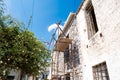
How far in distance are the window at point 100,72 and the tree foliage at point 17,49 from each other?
3.42m

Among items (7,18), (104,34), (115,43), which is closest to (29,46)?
(7,18)

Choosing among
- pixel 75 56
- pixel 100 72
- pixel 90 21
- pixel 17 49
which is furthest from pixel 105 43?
pixel 17 49

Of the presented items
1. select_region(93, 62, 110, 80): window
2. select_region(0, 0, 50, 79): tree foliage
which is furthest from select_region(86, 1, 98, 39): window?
select_region(0, 0, 50, 79): tree foliage

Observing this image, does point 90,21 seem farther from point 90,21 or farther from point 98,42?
point 98,42

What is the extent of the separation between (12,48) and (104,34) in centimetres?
443

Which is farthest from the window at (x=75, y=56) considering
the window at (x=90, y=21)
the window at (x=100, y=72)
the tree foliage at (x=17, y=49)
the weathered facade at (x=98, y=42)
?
the tree foliage at (x=17, y=49)

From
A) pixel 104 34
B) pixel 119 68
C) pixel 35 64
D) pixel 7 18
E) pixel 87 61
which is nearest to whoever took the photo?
pixel 119 68

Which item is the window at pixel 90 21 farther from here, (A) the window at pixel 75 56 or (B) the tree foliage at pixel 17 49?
(B) the tree foliage at pixel 17 49

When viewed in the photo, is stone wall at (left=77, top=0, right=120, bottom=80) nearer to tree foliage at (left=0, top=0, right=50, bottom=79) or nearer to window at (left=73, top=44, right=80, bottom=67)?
window at (left=73, top=44, right=80, bottom=67)

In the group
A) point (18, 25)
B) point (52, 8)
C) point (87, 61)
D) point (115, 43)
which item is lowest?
point (87, 61)

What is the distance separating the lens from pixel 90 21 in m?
6.38

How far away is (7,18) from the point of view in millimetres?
6262

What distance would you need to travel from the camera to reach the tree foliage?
5801mm

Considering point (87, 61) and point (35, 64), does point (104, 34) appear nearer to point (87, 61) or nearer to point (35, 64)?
point (87, 61)
